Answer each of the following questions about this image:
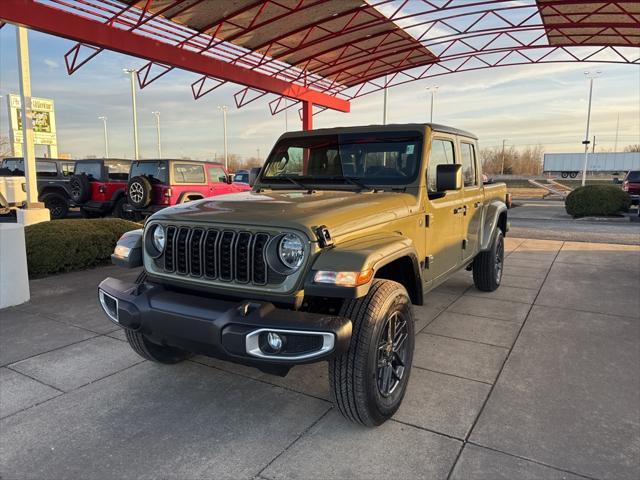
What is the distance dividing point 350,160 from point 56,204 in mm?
13888

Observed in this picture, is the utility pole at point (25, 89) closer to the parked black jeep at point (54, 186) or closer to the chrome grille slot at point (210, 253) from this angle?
the parked black jeep at point (54, 186)

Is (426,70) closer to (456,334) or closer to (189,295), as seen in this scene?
(456,334)

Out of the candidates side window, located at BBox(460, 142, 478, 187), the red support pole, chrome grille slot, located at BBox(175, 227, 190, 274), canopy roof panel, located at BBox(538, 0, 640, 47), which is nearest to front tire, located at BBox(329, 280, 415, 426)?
chrome grille slot, located at BBox(175, 227, 190, 274)

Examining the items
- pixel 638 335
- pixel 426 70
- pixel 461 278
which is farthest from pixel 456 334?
pixel 426 70

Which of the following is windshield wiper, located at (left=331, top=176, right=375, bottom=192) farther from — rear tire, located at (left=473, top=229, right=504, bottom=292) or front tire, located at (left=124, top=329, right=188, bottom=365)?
rear tire, located at (left=473, top=229, right=504, bottom=292)

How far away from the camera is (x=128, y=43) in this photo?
11586 millimetres

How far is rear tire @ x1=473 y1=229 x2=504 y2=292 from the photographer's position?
5.99m

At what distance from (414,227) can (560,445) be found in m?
1.78

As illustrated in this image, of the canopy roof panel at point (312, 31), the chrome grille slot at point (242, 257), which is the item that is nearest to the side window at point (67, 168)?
the canopy roof panel at point (312, 31)

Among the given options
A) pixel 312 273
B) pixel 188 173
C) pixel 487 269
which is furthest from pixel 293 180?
pixel 188 173

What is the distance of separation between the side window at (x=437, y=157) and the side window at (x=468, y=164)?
1.32ft

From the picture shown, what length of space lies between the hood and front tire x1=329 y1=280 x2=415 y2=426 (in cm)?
46

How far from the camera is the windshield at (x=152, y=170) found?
11.6 metres

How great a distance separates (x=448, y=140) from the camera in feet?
14.7
